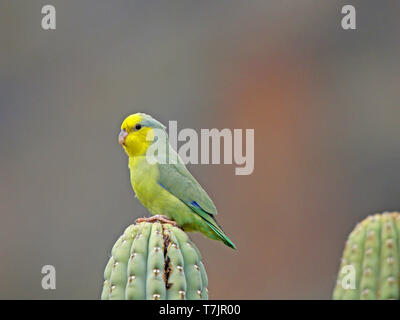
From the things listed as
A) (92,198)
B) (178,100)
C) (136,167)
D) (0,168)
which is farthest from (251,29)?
(136,167)

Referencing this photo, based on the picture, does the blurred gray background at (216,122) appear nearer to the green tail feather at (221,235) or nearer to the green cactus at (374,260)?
the green tail feather at (221,235)

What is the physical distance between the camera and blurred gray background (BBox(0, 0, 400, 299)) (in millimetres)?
12492

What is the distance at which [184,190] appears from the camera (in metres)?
5.18

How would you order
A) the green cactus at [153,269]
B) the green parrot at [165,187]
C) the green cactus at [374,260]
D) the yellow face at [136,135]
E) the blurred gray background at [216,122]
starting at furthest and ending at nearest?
1. the blurred gray background at [216,122]
2. the yellow face at [136,135]
3. the green parrot at [165,187]
4. the green cactus at [374,260]
5. the green cactus at [153,269]

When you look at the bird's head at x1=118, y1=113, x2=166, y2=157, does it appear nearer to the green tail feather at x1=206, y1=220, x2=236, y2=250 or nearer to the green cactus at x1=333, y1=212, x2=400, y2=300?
the green tail feather at x1=206, y1=220, x2=236, y2=250

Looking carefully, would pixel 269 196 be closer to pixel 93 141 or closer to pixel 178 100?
pixel 178 100

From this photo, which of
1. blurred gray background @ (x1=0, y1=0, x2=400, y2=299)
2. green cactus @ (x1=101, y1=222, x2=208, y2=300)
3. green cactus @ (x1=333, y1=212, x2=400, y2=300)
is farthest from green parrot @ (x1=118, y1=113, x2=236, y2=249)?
blurred gray background @ (x1=0, y1=0, x2=400, y2=299)

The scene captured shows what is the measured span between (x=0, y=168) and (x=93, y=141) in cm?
181

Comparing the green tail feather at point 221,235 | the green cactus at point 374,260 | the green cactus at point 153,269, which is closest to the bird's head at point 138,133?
the green tail feather at point 221,235

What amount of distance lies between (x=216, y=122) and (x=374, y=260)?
371 inches

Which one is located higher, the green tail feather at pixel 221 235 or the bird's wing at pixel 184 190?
the bird's wing at pixel 184 190

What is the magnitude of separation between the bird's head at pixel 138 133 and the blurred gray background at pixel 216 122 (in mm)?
6897

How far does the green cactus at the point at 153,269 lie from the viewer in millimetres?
3621
